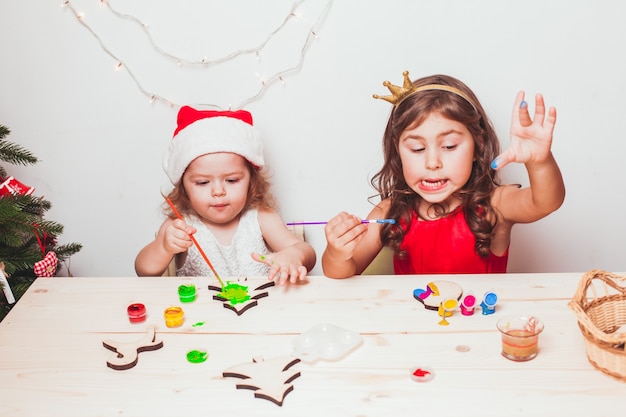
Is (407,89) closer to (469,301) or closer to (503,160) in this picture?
(503,160)

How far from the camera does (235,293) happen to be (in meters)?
1.30

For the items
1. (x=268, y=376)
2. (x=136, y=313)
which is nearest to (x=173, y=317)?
(x=136, y=313)

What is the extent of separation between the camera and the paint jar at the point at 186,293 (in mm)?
1299

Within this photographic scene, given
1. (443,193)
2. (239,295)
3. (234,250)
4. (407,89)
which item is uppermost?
(407,89)

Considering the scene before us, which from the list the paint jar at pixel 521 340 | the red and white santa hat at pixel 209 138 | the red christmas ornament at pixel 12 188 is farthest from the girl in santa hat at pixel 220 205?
the paint jar at pixel 521 340

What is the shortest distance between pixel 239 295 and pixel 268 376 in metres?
0.31

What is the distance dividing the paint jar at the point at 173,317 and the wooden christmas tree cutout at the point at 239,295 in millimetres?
101

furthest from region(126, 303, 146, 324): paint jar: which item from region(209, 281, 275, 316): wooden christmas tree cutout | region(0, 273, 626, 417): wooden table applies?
region(209, 281, 275, 316): wooden christmas tree cutout

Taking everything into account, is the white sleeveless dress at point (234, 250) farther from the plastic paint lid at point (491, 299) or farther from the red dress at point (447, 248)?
the plastic paint lid at point (491, 299)

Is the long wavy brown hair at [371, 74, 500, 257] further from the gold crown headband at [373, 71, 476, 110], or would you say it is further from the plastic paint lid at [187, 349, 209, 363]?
the plastic paint lid at [187, 349, 209, 363]

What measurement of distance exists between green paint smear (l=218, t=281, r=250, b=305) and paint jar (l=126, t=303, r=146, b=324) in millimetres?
165

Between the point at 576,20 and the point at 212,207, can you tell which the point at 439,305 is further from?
the point at 576,20

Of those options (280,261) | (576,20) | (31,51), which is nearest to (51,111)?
(31,51)

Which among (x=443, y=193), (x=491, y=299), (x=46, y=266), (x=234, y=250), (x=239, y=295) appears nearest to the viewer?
(x=491, y=299)
